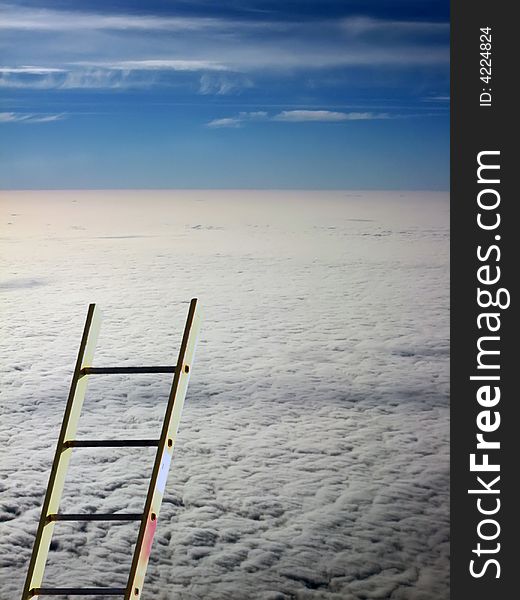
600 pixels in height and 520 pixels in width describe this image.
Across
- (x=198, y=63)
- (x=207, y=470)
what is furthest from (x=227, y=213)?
(x=207, y=470)

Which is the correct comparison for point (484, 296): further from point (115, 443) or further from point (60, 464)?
point (60, 464)

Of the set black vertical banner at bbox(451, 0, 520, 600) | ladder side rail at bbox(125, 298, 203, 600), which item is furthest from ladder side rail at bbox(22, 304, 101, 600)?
black vertical banner at bbox(451, 0, 520, 600)

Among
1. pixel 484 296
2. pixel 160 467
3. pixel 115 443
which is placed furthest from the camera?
pixel 484 296

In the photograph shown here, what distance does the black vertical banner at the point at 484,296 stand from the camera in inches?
174

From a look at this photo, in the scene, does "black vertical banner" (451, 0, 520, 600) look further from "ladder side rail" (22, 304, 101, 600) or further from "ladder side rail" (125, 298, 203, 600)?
"ladder side rail" (22, 304, 101, 600)

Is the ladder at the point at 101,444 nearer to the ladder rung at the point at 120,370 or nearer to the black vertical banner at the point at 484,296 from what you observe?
the ladder rung at the point at 120,370

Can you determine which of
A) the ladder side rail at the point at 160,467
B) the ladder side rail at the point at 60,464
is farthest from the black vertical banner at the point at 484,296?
the ladder side rail at the point at 60,464

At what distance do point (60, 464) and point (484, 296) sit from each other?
109 inches

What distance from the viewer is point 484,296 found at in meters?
4.78

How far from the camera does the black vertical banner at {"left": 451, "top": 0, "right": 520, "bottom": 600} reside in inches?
174

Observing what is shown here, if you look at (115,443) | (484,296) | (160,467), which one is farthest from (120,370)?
(484,296)

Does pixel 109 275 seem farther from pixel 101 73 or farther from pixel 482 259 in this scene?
pixel 482 259

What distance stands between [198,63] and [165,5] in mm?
547

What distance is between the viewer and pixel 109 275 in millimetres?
10039
